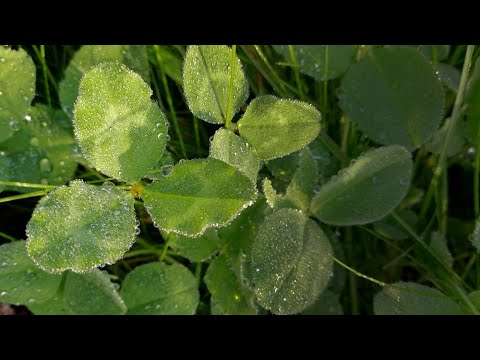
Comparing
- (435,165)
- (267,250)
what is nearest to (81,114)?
(267,250)

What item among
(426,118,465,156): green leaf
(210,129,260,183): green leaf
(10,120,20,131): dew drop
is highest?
(10,120,20,131): dew drop

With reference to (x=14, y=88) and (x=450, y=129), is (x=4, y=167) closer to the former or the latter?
(x=14, y=88)

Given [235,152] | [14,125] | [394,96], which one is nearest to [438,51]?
[394,96]

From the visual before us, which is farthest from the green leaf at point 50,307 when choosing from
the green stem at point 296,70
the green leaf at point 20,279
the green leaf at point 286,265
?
the green stem at point 296,70

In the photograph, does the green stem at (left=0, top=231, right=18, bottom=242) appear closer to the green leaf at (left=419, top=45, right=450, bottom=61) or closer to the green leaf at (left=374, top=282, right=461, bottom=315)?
the green leaf at (left=374, top=282, right=461, bottom=315)

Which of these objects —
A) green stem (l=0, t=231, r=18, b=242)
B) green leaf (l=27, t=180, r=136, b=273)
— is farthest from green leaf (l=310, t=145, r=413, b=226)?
green stem (l=0, t=231, r=18, b=242)

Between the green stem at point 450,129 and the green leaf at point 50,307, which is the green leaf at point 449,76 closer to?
the green stem at point 450,129
